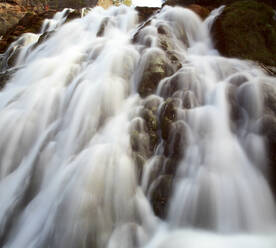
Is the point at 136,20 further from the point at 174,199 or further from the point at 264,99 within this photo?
the point at 174,199

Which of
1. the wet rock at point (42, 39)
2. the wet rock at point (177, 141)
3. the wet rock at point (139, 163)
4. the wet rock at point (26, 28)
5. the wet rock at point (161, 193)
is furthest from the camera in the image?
the wet rock at point (26, 28)

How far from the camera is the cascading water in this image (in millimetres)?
3375

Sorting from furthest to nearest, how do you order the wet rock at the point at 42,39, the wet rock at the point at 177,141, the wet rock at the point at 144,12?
the wet rock at the point at 144,12, the wet rock at the point at 42,39, the wet rock at the point at 177,141

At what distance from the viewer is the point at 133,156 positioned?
13.5ft

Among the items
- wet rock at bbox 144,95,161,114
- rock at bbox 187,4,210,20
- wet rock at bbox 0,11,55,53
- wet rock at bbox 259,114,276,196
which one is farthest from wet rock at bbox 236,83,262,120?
wet rock at bbox 0,11,55,53

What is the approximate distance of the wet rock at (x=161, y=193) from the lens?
367 cm

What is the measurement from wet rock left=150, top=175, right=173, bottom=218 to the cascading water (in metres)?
0.04

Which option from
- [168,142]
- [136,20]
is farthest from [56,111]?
[136,20]

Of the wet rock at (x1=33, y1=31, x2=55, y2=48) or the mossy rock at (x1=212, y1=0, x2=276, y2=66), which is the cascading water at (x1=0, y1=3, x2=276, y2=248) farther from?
the wet rock at (x1=33, y1=31, x2=55, y2=48)

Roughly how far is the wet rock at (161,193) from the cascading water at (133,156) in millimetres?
38

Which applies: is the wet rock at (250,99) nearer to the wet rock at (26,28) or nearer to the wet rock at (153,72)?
the wet rock at (153,72)

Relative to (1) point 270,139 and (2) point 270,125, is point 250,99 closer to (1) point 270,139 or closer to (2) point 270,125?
(2) point 270,125

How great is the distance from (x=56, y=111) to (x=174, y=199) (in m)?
3.47

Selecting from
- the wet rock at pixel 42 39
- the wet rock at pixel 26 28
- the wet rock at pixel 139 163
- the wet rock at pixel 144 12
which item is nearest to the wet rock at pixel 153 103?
the wet rock at pixel 139 163
